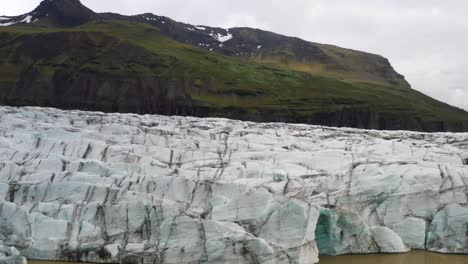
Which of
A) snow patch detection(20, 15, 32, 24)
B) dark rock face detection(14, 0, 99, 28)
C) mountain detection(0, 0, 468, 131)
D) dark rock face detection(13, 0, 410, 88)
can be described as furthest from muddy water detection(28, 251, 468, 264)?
dark rock face detection(13, 0, 410, 88)

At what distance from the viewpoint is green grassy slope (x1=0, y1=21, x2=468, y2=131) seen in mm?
55031

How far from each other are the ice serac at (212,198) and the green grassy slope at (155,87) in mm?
29316

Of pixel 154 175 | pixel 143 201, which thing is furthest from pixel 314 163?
pixel 143 201

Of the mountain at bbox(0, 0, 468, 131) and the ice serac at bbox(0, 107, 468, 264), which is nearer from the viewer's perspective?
the ice serac at bbox(0, 107, 468, 264)

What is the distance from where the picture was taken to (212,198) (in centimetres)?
1717

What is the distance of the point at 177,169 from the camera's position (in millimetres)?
20734

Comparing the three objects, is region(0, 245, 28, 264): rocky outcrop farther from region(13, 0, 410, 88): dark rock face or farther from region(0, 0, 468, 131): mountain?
region(13, 0, 410, 88): dark rock face

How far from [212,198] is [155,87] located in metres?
43.0

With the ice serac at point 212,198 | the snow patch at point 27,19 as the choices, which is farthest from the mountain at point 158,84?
the ice serac at point 212,198

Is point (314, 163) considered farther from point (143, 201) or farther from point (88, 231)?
point (88, 231)

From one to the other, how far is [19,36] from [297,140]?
4567cm

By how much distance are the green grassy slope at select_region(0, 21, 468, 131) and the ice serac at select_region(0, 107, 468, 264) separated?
29.3 metres

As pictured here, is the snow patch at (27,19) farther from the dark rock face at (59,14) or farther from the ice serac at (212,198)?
the ice serac at (212,198)

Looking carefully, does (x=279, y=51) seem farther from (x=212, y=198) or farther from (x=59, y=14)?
(x=212, y=198)
